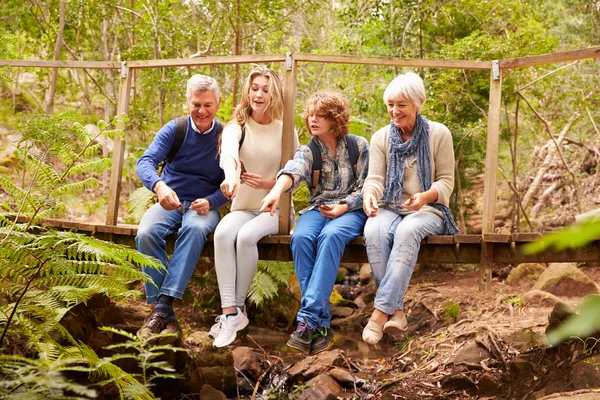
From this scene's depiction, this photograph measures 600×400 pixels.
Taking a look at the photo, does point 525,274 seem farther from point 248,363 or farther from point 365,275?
→ point 248,363

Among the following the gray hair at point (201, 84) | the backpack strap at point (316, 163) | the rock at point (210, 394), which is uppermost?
the gray hair at point (201, 84)

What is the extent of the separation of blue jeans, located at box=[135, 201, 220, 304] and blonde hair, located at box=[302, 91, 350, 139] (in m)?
0.90

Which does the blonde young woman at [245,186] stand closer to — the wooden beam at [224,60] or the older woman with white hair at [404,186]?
the wooden beam at [224,60]

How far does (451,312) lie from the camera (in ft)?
21.7

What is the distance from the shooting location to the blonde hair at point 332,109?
12.9ft

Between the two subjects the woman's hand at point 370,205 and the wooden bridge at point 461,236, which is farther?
the wooden bridge at point 461,236

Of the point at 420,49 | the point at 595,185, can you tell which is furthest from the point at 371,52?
the point at 595,185

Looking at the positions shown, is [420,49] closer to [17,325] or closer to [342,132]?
[342,132]

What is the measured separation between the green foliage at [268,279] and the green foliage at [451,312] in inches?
63.8

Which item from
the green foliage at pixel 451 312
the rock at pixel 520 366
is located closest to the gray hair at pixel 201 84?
the rock at pixel 520 366

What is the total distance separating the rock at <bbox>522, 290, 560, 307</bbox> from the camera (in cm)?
625

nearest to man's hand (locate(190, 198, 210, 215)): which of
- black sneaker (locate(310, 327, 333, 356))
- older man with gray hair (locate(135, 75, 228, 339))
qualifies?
older man with gray hair (locate(135, 75, 228, 339))

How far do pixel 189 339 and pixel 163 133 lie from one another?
1.90 m

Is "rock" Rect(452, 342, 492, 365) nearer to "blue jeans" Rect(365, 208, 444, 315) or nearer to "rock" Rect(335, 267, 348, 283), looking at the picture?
"blue jeans" Rect(365, 208, 444, 315)
